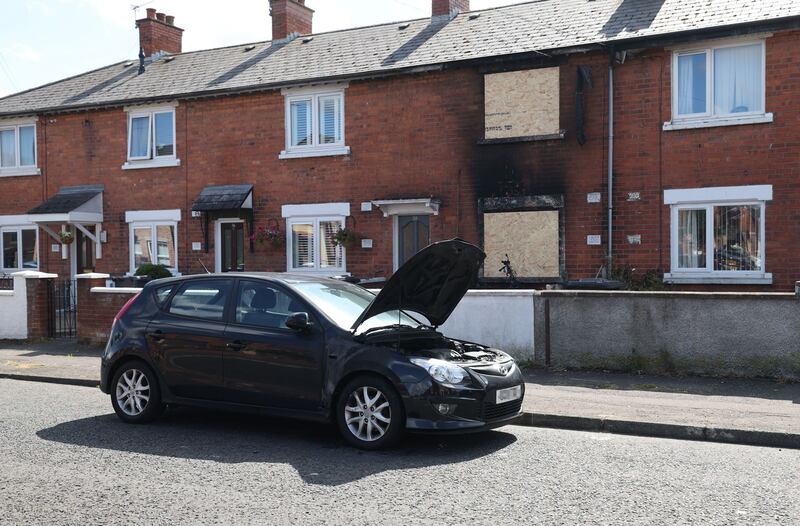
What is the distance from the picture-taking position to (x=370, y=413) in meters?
7.09

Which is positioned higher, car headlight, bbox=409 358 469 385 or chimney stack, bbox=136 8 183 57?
chimney stack, bbox=136 8 183 57

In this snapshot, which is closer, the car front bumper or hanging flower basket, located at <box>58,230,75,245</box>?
the car front bumper

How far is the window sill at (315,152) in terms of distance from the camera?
1822 cm

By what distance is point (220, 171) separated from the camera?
64.3ft

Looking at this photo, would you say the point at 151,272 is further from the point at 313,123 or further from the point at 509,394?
the point at 509,394

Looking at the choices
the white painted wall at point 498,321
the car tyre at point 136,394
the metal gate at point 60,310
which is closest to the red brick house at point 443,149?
the metal gate at point 60,310

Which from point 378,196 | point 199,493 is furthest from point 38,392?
point 378,196

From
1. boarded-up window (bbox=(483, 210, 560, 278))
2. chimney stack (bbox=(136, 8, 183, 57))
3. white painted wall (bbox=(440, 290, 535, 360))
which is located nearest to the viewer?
white painted wall (bbox=(440, 290, 535, 360))

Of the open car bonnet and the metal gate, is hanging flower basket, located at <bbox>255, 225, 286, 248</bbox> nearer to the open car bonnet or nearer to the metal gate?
the metal gate

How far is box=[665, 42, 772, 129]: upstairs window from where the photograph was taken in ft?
47.4

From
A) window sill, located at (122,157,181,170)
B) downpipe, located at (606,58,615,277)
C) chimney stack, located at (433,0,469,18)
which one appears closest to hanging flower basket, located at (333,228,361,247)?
window sill, located at (122,157,181,170)

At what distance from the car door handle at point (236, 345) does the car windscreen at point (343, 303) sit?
2.40 feet

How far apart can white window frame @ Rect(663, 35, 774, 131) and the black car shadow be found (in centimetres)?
924

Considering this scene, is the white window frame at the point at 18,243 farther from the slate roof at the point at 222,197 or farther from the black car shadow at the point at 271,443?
the black car shadow at the point at 271,443
